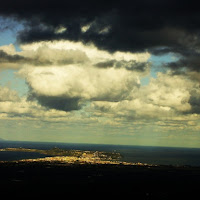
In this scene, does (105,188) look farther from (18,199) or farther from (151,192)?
(18,199)

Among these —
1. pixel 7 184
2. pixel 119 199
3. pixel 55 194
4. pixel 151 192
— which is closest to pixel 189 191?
pixel 151 192

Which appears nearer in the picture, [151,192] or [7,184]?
[151,192]

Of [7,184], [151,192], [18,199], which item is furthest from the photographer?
[7,184]

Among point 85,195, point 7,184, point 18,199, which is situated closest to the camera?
point 18,199

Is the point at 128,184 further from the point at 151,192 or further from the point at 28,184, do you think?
the point at 28,184

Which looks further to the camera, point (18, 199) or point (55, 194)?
point (55, 194)

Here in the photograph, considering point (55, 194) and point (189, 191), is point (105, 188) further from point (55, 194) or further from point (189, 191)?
point (189, 191)

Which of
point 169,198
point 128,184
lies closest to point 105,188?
point 128,184

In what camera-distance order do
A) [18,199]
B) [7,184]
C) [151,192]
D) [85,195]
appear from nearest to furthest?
[18,199] → [85,195] → [151,192] → [7,184]
